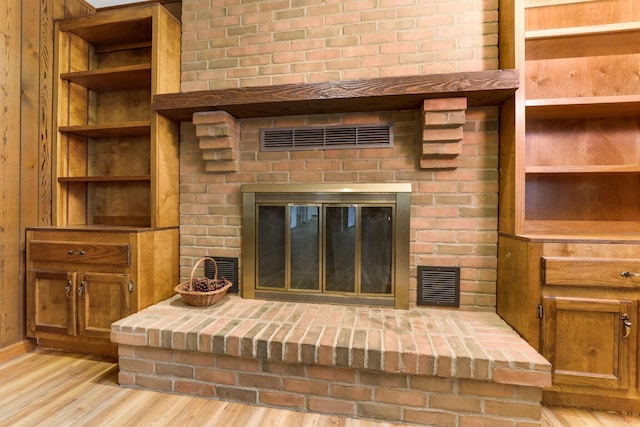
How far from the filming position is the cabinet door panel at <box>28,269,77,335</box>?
1838mm

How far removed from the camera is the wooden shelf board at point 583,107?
148 centimetres

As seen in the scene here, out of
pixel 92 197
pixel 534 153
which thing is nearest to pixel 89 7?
pixel 92 197

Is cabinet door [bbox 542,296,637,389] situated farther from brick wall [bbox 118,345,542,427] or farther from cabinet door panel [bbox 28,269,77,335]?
cabinet door panel [bbox 28,269,77,335]

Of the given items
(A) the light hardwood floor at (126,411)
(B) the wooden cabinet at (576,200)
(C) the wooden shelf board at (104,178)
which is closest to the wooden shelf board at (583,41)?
(B) the wooden cabinet at (576,200)

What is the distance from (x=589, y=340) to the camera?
1.37 meters

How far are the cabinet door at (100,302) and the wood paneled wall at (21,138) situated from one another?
464 millimetres

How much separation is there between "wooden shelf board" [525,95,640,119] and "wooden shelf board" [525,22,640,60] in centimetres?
31

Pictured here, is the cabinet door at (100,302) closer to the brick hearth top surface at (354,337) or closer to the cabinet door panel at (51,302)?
the cabinet door panel at (51,302)

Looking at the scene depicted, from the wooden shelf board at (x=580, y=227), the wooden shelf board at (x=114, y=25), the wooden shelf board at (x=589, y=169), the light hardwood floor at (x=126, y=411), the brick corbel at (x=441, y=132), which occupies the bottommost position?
the light hardwood floor at (x=126, y=411)

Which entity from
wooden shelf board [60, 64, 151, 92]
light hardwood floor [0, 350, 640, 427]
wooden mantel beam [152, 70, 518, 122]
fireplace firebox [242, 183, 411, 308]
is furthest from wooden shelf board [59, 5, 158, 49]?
light hardwood floor [0, 350, 640, 427]

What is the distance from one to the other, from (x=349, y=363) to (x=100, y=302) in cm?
156

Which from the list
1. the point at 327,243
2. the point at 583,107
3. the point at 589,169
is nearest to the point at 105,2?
the point at 327,243

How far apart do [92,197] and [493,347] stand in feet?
9.32

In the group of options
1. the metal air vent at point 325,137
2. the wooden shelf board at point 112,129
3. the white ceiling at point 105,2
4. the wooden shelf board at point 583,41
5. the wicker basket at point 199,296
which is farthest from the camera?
the white ceiling at point 105,2
